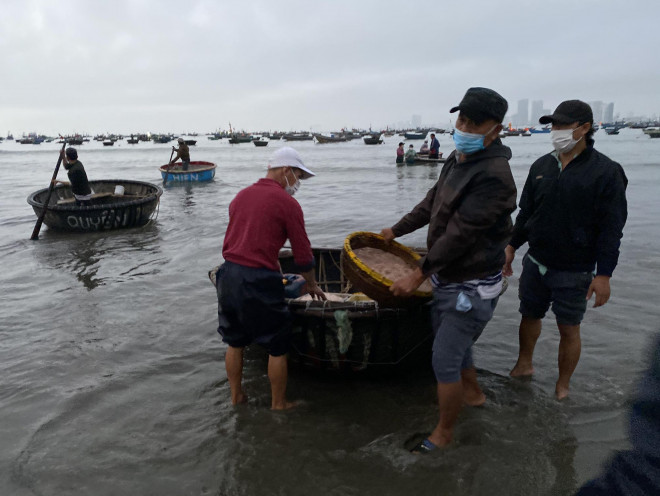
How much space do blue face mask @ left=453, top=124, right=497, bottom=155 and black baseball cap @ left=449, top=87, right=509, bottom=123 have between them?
0.28 feet

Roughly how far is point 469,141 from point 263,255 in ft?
5.24

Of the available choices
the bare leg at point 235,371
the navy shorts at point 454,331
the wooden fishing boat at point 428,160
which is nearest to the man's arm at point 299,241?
the bare leg at point 235,371

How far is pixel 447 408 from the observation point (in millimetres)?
2910

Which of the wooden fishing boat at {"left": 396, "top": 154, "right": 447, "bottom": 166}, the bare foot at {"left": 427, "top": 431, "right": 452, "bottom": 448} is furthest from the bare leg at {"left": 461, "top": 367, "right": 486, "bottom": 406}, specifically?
the wooden fishing boat at {"left": 396, "top": 154, "right": 447, "bottom": 166}

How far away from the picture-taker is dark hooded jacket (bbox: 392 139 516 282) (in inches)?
99.3

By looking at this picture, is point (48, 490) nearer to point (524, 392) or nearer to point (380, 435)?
point (380, 435)

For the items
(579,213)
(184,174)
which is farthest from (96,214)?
(184,174)

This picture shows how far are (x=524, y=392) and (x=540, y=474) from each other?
105cm

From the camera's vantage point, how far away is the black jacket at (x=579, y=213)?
9.64ft

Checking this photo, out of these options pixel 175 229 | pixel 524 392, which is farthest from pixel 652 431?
pixel 175 229

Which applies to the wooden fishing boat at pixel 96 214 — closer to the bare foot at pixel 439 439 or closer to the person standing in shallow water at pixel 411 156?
the bare foot at pixel 439 439

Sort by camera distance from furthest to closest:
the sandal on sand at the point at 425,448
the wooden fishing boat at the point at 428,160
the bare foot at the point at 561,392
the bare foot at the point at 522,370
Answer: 1. the wooden fishing boat at the point at 428,160
2. the bare foot at the point at 522,370
3. the bare foot at the point at 561,392
4. the sandal on sand at the point at 425,448

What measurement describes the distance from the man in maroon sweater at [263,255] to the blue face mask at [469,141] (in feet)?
3.86

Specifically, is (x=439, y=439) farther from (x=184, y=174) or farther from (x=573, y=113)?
(x=184, y=174)
